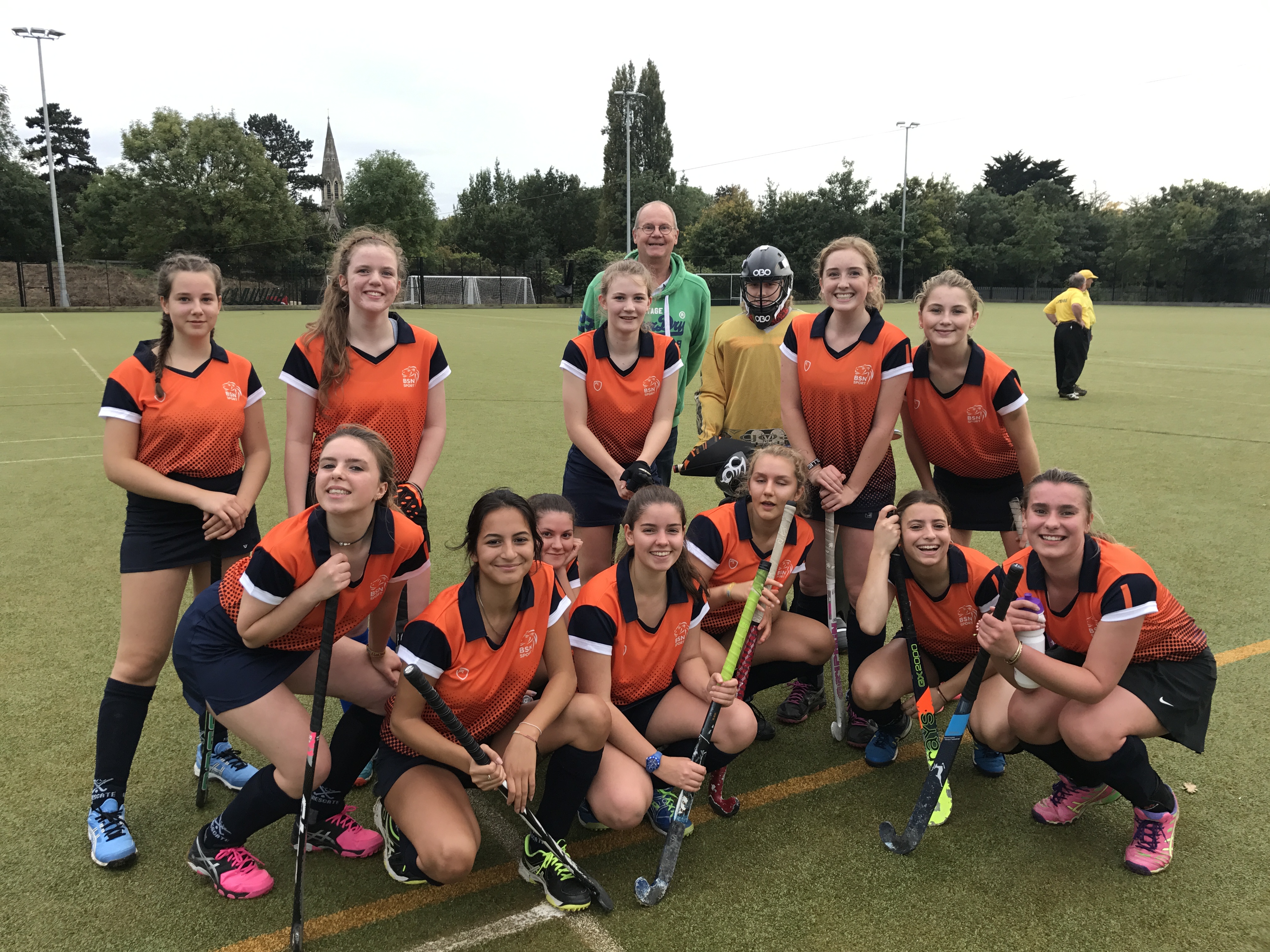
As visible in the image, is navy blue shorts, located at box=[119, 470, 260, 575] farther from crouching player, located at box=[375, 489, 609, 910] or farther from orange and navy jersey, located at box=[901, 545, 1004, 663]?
orange and navy jersey, located at box=[901, 545, 1004, 663]

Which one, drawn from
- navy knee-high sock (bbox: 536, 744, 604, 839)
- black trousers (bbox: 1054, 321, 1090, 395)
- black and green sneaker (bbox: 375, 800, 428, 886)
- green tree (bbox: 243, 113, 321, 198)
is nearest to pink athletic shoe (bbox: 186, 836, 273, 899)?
black and green sneaker (bbox: 375, 800, 428, 886)

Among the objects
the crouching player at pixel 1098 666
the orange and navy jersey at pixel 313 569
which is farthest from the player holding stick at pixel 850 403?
the orange and navy jersey at pixel 313 569

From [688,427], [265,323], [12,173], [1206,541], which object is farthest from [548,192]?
[1206,541]

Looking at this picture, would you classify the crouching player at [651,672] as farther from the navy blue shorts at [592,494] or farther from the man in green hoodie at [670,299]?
the man in green hoodie at [670,299]

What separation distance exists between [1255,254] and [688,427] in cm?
5499

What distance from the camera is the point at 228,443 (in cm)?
337

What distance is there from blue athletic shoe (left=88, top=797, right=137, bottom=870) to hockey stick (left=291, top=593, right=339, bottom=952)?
0.60m

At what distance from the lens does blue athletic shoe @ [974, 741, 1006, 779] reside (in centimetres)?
356

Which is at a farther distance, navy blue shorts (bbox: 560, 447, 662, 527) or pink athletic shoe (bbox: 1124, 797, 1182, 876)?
navy blue shorts (bbox: 560, 447, 662, 527)

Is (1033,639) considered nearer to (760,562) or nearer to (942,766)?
(942,766)

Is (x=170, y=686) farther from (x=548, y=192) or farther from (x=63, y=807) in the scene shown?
(x=548, y=192)

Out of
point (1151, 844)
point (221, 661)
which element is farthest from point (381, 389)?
point (1151, 844)

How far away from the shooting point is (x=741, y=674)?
333 centimetres

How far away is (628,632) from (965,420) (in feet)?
6.23
